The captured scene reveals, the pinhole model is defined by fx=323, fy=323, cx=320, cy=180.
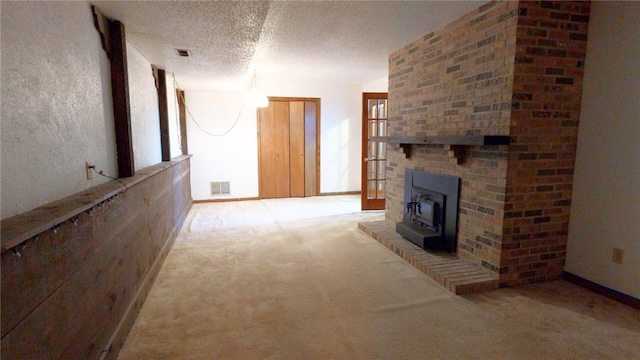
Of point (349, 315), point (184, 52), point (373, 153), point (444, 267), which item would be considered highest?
point (184, 52)

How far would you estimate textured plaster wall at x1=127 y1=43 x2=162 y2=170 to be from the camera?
3162 millimetres

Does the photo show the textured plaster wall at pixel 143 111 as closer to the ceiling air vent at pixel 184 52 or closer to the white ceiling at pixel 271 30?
the white ceiling at pixel 271 30

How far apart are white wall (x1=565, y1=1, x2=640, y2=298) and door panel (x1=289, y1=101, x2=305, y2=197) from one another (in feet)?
16.0

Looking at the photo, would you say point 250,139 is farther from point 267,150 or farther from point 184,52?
point 184,52

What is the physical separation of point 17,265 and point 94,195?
77cm

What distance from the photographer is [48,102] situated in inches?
62.9

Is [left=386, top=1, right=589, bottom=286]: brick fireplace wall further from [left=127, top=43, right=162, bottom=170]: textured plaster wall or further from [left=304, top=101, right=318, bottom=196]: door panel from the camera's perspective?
[left=304, top=101, right=318, bottom=196]: door panel

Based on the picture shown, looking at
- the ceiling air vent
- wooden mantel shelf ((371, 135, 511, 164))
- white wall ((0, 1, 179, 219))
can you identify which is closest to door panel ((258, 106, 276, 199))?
the ceiling air vent

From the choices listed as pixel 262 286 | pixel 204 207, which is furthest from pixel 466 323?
pixel 204 207

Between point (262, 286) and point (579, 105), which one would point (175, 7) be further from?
point (579, 105)

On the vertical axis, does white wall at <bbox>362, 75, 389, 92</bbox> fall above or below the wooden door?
above

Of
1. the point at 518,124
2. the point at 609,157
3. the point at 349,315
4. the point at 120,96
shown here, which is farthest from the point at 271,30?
the point at 609,157

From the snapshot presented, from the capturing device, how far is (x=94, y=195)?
1.79 metres

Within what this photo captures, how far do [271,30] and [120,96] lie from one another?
1.52m
